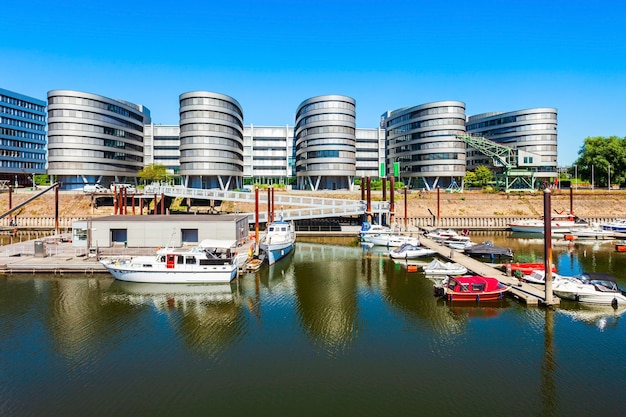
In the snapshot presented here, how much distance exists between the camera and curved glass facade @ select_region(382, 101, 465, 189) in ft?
413

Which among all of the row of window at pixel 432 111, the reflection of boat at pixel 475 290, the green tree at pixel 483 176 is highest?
the row of window at pixel 432 111

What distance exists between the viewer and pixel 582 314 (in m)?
29.3

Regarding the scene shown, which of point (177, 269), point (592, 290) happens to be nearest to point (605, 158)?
point (592, 290)

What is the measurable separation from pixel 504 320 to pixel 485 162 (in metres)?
135

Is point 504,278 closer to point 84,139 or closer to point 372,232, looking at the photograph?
point 372,232

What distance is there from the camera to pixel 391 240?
57469mm

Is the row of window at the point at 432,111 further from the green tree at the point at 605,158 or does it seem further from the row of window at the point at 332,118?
the green tree at the point at 605,158

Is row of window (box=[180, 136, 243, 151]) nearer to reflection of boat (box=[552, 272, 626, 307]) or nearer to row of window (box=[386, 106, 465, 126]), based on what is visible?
row of window (box=[386, 106, 465, 126])

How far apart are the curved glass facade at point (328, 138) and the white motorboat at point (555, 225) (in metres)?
55.0

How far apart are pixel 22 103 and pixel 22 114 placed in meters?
3.81

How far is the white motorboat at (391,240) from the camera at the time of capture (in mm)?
55862

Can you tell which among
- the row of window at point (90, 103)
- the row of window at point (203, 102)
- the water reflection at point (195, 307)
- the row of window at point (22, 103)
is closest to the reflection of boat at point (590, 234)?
the water reflection at point (195, 307)

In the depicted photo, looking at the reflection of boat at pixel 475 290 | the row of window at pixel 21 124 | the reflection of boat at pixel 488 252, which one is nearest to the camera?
the reflection of boat at pixel 475 290

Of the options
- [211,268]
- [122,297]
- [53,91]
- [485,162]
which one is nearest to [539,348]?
[211,268]
